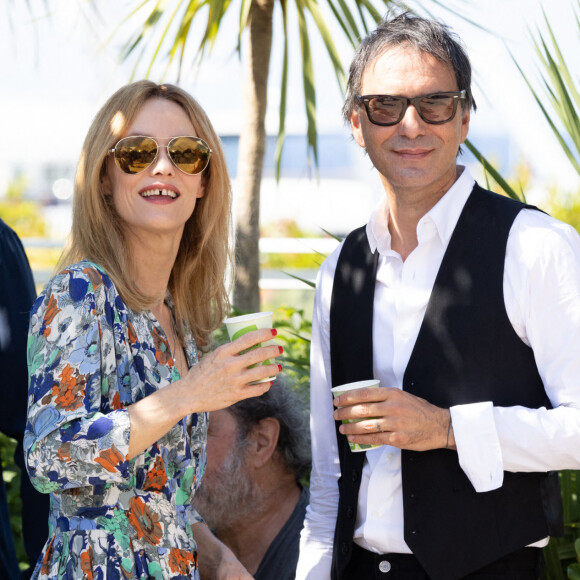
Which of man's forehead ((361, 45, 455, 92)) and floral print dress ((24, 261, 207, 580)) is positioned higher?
man's forehead ((361, 45, 455, 92))

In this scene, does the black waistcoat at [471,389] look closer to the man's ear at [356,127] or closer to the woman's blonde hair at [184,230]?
the man's ear at [356,127]

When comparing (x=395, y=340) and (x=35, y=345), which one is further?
(x=395, y=340)

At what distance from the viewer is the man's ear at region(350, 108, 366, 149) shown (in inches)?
90.6

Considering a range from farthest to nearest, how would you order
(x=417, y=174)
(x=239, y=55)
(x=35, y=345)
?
(x=239, y=55) → (x=417, y=174) → (x=35, y=345)

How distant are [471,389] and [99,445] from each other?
0.87 meters

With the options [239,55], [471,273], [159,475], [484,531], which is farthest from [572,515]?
[239,55]

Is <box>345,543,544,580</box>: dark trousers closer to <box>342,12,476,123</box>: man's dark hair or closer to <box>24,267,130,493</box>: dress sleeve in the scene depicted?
<box>24,267,130,493</box>: dress sleeve

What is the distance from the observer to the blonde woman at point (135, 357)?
172cm

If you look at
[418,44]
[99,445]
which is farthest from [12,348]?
[418,44]

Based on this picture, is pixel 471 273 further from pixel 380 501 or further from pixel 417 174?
pixel 380 501

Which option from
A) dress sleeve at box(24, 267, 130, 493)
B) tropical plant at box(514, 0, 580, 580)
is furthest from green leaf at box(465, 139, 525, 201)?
dress sleeve at box(24, 267, 130, 493)

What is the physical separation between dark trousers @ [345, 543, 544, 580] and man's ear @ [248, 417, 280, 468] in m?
1.05

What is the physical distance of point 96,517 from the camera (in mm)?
1841

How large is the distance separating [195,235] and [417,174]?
0.73 m
